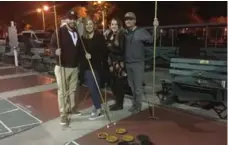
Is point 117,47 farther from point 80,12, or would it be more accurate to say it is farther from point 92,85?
point 80,12

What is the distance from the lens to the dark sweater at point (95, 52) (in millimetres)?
3986

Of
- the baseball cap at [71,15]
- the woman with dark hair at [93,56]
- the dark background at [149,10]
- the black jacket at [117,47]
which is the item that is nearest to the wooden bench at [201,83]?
the black jacket at [117,47]

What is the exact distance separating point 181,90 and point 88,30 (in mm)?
2171

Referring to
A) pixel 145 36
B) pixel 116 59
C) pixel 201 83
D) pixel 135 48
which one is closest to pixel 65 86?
pixel 116 59

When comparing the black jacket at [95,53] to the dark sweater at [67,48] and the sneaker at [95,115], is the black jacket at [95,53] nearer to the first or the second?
the dark sweater at [67,48]

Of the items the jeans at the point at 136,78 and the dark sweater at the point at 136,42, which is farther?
the jeans at the point at 136,78

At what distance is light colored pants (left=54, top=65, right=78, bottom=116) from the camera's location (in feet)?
12.8

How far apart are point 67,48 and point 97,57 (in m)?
0.52

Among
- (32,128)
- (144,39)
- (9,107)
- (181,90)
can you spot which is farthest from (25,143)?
(181,90)

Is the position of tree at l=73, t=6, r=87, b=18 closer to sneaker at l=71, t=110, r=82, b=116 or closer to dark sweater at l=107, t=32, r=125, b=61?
dark sweater at l=107, t=32, r=125, b=61

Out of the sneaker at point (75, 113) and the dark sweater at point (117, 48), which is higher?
the dark sweater at point (117, 48)

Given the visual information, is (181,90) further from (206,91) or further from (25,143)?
(25,143)

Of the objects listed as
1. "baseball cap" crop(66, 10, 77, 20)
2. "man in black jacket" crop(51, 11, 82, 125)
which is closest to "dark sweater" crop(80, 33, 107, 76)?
"man in black jacket" crop(51, 11, 82, 125)

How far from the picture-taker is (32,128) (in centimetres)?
388
